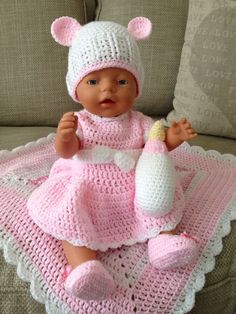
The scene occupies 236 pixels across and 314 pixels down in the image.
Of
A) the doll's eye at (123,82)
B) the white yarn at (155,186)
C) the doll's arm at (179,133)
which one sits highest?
the doll's eye at (123,82)

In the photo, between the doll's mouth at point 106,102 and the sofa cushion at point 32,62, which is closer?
the doll's mouth at point 106,102

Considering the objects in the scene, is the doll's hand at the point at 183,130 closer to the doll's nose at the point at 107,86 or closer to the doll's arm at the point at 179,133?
the doll's arm at the point at 179,133

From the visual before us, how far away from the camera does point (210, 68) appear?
125cm

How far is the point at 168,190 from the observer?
815 millimetres

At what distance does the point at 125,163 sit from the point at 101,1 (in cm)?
80

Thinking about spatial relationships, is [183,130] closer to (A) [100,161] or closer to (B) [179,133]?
(B) [179,133]

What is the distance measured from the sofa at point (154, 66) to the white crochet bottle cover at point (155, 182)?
439mm

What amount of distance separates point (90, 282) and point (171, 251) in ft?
0.51

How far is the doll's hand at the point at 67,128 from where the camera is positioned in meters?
0.80

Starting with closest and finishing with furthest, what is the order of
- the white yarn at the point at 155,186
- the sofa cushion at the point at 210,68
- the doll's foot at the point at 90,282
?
1. the doll's foot at the point at 90,282
2. the white yarn at the point at 155,186
3. the sofa cushion at the point at 210,68

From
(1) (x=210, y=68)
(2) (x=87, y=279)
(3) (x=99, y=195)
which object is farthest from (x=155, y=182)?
(1) (x=210, y=68)

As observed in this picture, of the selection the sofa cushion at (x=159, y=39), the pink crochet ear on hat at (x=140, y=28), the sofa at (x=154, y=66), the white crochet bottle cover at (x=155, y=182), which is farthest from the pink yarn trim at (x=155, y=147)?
A: the sofa cushion at (x=159, y=39)

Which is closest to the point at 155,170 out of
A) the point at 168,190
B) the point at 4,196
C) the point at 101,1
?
the point at 168,190

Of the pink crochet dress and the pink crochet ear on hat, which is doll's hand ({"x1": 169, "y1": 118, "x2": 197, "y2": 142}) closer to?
the pink crochet dress
